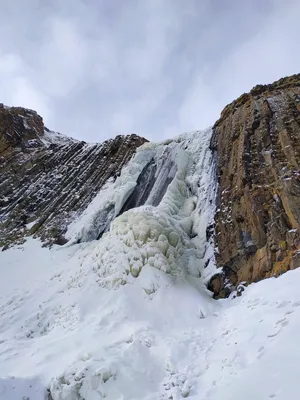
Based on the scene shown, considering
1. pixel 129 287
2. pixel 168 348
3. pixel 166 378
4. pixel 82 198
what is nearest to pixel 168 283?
pixel 129 287

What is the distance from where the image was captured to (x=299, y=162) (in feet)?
39.6

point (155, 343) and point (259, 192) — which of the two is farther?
point (259, 192)

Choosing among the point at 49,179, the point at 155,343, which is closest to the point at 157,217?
the point at 155,343

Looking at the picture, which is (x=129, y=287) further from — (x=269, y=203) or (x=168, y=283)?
(x=269, y=203)

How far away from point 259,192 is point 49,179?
1893cm

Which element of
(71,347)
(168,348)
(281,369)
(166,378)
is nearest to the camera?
(281,369)

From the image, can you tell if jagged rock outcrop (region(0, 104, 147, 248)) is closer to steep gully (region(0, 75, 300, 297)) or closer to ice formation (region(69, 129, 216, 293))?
steep gully (region(0, 75, 300, 297))

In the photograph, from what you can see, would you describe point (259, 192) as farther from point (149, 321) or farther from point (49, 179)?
point (49, 179)

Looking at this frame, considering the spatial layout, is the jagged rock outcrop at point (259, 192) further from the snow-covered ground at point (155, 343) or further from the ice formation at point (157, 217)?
the snow-covered ground at point (155, 343)

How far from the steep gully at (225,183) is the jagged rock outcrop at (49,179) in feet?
0.28

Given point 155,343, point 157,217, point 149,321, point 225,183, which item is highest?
point 225,183

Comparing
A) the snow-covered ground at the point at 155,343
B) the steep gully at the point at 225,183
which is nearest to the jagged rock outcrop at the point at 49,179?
the steep gully at the point at 225,183

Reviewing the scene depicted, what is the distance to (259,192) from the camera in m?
12.0

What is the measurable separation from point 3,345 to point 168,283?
196 inches
